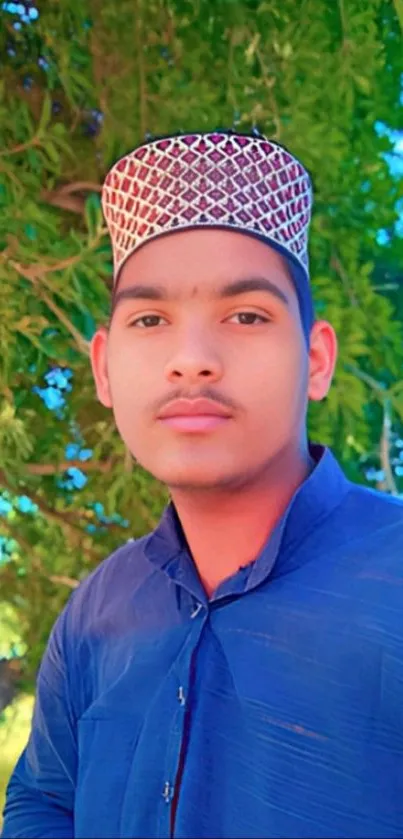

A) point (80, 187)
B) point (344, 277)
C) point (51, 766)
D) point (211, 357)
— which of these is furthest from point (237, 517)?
point (80, 187)

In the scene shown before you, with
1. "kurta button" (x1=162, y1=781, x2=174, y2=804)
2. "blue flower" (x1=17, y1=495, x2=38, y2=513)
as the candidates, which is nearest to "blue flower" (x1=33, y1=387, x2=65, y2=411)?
"blue flower" (x1=17, y1=495, x2=38, y2=513)

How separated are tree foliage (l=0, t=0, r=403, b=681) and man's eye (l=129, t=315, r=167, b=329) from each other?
1.10 feet

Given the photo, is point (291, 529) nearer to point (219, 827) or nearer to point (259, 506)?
point (259, 506)

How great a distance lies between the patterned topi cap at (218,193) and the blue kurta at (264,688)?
0.17 m

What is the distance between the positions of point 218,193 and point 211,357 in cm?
12

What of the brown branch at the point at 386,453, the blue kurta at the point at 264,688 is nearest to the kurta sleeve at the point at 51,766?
the blue kurta at the point at 264,688

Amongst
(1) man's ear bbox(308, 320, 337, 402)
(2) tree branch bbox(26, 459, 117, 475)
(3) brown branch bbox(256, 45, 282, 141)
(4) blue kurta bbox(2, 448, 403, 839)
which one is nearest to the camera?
(4) blue kurta bbox(2, 448, 403, 839)

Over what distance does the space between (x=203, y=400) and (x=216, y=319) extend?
6 cm

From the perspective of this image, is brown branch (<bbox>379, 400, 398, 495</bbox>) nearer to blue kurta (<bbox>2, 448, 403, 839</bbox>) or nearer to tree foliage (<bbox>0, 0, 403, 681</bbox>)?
tree foliage (<bbox>0, 0, 403, 681</bbox>)

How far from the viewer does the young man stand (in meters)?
0.58

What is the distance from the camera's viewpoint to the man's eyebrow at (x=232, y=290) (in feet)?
2.04

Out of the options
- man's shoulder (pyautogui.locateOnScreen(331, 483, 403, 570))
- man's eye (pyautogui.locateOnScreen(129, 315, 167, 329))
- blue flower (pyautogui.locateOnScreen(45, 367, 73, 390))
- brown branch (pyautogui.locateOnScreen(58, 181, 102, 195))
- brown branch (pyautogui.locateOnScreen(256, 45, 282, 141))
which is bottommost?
man's shoulder (pyautogui.locateOnScreen(331, 483, 403, 570))

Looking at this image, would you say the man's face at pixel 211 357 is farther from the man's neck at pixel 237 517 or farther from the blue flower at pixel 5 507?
the blue flower at pixel 5 507

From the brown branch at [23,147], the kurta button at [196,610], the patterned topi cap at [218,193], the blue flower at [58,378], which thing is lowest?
the kurta button at [196,610]
